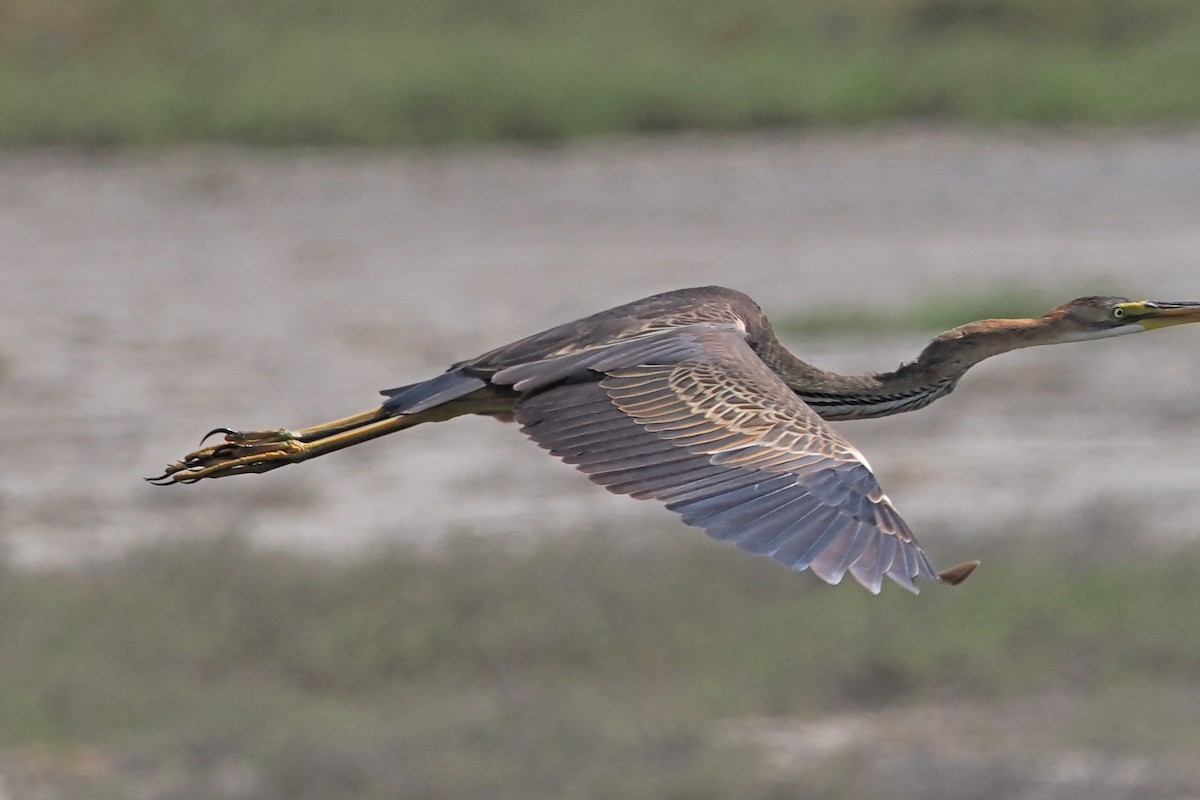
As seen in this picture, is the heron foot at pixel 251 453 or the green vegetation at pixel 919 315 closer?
the heron foot at pixel 251 453

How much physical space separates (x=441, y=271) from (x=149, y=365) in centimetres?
344

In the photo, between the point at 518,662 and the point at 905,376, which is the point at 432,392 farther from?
the point at 518,662

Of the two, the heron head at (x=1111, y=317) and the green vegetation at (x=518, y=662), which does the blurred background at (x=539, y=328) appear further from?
the heron head at (x=1111, y=317)

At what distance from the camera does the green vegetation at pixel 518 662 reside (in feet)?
35.6

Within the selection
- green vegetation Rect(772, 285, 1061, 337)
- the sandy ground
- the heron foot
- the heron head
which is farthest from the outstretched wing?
green vegetation Rect(772, 285, 1061, 337)

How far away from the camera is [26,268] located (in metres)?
20.6

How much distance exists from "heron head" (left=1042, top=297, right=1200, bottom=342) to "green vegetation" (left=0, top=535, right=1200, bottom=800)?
3.30 meters

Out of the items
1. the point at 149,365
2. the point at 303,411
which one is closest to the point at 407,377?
the point at 303,411

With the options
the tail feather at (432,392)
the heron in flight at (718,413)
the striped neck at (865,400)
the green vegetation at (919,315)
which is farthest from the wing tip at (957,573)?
the green vegetation at (919,315)

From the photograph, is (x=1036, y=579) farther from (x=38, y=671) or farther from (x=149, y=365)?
(x=149, y=365)

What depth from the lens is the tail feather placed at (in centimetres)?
756

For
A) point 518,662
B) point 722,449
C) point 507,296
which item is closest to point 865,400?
point 722,449

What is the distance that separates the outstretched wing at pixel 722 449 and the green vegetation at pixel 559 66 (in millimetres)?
16442

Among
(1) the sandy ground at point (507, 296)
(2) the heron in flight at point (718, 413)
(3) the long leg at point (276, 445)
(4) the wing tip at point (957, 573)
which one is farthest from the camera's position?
(1) the sandy ground at point (507, 296)
